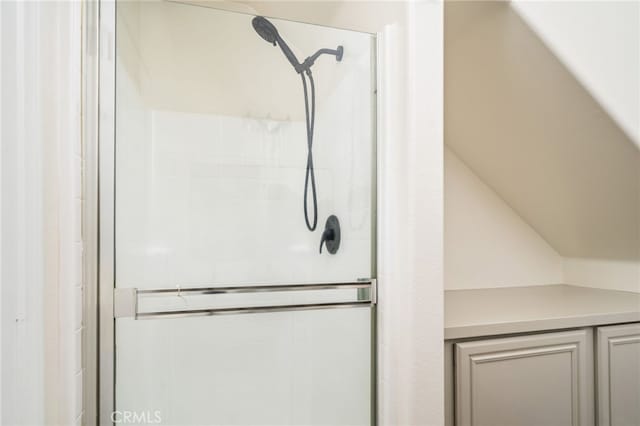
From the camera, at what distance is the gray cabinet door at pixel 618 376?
133cm

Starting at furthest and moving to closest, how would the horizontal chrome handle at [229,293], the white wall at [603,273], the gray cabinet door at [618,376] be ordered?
the white wall at [603,273]
the gray cabinet door at [618,376]
the horizontal chrome handle at [229,293]

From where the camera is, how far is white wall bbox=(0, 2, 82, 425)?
2.52 feet

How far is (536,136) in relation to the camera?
1.53m

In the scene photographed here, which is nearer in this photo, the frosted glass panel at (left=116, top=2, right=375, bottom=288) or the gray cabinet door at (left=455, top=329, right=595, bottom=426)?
the frosted glass panel at (left=116, top=2, right=375, bottom=288)

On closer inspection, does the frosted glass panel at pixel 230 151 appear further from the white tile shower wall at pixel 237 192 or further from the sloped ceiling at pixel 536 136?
the sloped ceiling at pixel 536 136

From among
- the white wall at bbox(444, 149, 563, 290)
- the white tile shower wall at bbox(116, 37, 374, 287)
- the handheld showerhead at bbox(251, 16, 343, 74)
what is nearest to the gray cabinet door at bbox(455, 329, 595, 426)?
the white tile shower wall at bbox(116, 37, 374, 287)

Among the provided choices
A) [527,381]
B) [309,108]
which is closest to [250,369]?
[309,108]

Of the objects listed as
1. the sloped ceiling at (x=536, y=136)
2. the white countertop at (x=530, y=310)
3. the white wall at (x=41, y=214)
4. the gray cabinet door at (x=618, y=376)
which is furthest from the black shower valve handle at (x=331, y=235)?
the gray cabinet door at (x=618, y=376)

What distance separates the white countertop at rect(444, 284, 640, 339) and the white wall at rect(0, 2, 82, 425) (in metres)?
1.06

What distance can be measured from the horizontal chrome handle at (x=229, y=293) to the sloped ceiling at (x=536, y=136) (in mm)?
937

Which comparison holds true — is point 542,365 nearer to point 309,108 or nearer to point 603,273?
point 603,273

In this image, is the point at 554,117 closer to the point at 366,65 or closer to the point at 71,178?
the point at 366,65

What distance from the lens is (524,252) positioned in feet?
6.61

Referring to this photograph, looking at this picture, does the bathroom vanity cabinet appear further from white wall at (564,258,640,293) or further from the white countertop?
white wall at (564,258,640,293)
